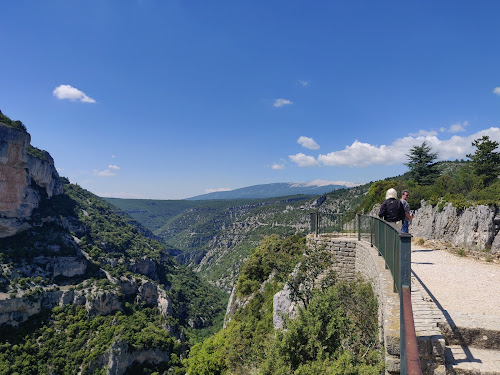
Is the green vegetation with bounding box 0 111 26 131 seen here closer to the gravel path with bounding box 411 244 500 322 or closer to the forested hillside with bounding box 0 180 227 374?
the forested hillside with bounding box 0 180 227 374

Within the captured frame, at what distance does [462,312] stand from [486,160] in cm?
2706

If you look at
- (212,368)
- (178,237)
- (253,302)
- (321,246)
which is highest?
(321,246)

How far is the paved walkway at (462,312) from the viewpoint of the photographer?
3781 millimetres

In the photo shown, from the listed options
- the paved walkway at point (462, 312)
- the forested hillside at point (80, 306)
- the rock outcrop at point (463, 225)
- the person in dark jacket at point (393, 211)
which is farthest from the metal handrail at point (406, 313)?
the forested hillside at point (80, 306)

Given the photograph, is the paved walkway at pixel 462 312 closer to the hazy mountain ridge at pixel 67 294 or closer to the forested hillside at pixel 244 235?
the hazy mountain ridge at pixel 67 294

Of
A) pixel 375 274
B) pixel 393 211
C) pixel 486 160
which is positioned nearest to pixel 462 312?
pixel 375 274

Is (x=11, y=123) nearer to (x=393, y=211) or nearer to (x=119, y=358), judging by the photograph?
(x=119, y=358)

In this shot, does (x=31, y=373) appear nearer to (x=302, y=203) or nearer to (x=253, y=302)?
(x=253, y=302)

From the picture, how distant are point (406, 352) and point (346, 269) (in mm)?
9353

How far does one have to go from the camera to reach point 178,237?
199 m

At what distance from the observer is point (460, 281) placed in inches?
282

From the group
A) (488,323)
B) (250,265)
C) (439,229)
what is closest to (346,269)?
(488,323)

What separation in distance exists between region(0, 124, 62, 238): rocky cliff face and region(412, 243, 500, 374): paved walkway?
241 feet

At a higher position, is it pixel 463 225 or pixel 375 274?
pixel 463 225
